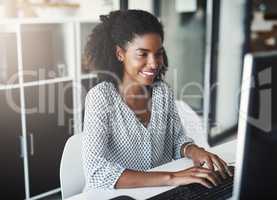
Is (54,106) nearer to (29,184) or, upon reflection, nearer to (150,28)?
(29,184)

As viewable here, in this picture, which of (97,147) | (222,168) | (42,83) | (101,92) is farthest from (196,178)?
(42,83)

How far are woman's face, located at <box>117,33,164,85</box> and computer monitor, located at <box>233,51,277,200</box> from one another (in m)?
0.65

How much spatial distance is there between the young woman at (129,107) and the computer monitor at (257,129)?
0.45 metres

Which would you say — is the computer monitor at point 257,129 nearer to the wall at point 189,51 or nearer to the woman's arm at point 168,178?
the woman's arm at point 168,178

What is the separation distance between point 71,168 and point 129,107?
28cm

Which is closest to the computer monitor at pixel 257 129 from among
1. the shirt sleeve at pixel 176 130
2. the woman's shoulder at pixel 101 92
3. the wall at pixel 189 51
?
the woman's shoulder at pixel 101 92

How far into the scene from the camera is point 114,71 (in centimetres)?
129

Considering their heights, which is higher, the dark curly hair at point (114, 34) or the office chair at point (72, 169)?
the dark curly hair at point (114, 34)

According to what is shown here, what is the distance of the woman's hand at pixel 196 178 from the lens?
1030 millimetres

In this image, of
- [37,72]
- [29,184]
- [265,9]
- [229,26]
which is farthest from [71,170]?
[265,9]

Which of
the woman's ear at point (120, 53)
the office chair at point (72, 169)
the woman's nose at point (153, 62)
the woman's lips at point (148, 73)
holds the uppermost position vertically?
the woman's ear at point (120, 53)

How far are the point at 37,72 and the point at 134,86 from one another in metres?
0.39

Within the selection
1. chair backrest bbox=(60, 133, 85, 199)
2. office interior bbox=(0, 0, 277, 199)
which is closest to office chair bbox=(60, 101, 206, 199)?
chair backrest bbox=(60, 133, 85, 199)

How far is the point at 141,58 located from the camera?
1.26 metres
